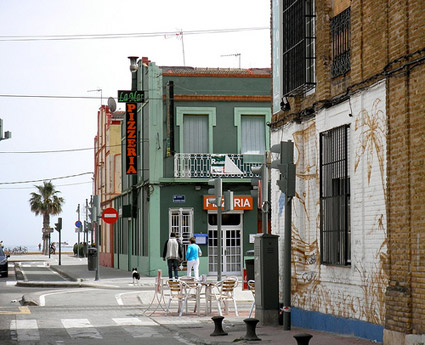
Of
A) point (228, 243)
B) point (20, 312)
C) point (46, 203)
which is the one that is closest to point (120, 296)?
point (20, 312)

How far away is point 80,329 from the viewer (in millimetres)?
17688

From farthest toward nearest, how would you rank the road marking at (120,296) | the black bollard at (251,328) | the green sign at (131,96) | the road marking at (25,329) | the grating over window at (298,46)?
the green sign at (131,96)
the road marking at (120,296)
the grating over window at (298,46)
the road marking at (25,329)
the black bollard at (251,328)

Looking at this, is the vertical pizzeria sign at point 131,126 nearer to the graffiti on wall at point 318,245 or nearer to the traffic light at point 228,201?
the traffic light at point 228,201

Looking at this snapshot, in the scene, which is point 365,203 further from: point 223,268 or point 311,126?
point 223,268

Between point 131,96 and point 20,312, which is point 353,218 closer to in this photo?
point 20,312

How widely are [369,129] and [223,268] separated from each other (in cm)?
2500

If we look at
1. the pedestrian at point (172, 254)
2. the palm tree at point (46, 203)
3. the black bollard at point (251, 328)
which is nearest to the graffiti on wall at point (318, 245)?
the black bollard at point (251, 328)

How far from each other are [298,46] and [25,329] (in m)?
7.45

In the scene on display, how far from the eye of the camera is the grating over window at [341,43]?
51.4ft

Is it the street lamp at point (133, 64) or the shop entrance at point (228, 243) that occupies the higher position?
the street lamp at point (133, 64)

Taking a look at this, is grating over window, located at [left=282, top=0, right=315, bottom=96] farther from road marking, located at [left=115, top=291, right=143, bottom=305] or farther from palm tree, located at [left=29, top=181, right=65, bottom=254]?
palm tree, located at [left=29, top=181, right=65, bottom=254]

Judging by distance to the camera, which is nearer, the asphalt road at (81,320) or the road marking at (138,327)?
the asphalt road at (81,320)

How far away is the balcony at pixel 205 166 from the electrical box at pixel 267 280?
21.2m

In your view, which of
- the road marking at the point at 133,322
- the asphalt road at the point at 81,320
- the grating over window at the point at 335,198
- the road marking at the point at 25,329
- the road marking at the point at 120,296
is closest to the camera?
the grating over window at the point at 335,198
